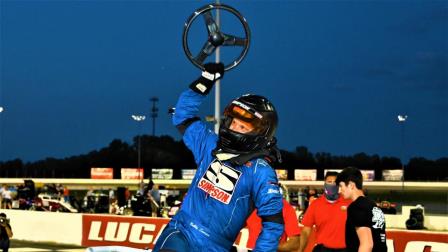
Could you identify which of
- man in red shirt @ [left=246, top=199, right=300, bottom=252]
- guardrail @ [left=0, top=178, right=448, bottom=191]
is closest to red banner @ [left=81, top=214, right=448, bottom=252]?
man in red shirt @ [left=246, top=199, right=300, bottom=252]

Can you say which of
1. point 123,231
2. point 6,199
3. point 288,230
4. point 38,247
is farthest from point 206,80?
point 6,199

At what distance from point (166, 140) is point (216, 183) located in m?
125

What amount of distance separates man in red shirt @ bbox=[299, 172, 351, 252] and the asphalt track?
12.7 m

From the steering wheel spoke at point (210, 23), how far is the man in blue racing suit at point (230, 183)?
1.24 feet

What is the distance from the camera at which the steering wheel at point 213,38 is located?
16.0ft

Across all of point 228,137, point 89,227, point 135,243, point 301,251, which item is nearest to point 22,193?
point 89,227

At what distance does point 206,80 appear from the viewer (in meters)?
4.62

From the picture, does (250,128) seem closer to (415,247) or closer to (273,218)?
(273,218)

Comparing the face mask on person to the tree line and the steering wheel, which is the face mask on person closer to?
the steering wheel

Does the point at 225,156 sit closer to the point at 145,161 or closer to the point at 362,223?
the point at 362,223

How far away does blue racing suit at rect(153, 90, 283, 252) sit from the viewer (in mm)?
4195

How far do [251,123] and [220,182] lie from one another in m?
0.39

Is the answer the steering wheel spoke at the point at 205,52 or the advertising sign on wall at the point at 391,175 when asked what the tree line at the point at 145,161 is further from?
the steering wheel spoke at the point at 205,52

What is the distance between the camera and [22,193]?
37.8 meters
